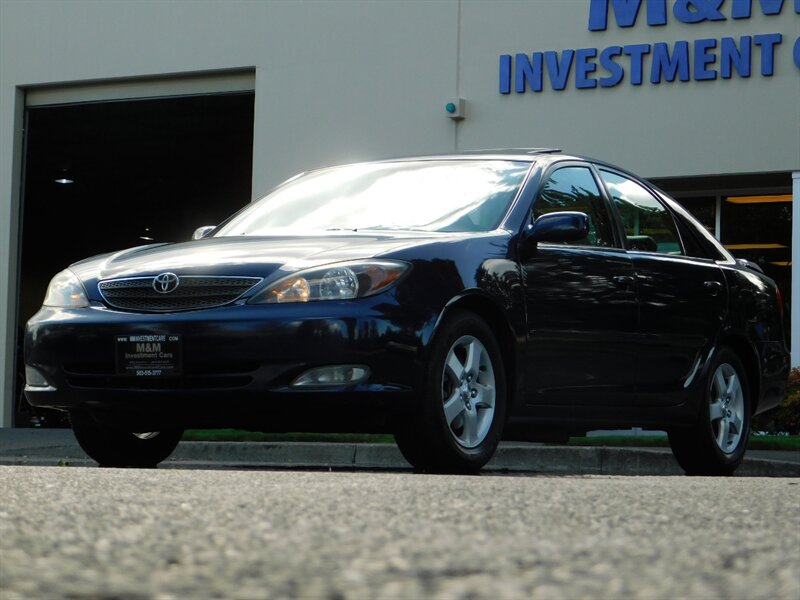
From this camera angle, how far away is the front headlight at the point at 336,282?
19.9 feet

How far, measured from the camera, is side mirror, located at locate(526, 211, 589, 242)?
6.73 metres

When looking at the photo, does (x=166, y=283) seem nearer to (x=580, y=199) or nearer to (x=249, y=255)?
(x=249, y=255)

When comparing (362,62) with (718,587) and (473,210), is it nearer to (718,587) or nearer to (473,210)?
(473,210)

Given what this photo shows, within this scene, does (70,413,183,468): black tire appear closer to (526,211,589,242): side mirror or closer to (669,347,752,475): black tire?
(526,211,589,242): side mirror

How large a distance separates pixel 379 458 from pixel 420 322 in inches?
170

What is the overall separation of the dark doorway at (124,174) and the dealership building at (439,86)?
0.57ft

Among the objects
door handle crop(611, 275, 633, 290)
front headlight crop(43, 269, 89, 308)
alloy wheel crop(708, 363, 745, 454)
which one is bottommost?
alloy wheel crop(708, 363, 745, 454)

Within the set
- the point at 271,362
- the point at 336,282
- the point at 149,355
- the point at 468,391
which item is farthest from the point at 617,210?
the point at 149,355

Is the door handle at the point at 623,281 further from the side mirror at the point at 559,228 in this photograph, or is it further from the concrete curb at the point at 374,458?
the concrete curb at the point at 374,458

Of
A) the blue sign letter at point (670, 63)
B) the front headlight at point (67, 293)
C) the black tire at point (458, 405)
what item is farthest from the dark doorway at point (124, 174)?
the black tire at point (458, 405)

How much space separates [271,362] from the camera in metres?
6.08

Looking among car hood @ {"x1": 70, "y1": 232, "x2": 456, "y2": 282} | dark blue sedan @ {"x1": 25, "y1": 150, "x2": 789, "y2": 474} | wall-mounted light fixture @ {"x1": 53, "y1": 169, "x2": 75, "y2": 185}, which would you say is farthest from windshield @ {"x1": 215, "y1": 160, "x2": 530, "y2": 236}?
wall-mounted light fixture @ {"x1": 53, "y1": 169, "x2": 75, "y2": 185}

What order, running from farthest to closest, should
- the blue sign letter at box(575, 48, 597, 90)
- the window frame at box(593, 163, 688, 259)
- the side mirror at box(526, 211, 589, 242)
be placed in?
1. the blue sign letter at box(575, 48, 597, 90)
2. the window frame at box(593, 163, 688, 259)
3. the side mirror at box(526, 211, 589, 242)

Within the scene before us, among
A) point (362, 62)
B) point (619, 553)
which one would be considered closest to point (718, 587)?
point (619, 553)
